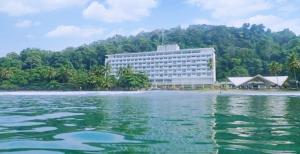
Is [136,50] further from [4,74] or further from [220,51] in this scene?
[4,74]

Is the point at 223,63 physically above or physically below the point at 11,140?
above

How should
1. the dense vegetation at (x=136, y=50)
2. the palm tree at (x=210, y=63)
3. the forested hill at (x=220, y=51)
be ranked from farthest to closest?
1. the forested hill at (x=220, y=51)
2. the palm tree at (x=210, y=63)
3. the dense vegetation at (x=136, y=50)

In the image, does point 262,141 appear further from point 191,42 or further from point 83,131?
point 191,42

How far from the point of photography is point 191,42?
172m

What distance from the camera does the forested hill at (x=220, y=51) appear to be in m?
128

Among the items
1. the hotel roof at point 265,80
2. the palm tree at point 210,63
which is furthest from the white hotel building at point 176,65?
the hotel roof at point 265,80

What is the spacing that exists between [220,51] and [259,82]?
168ft

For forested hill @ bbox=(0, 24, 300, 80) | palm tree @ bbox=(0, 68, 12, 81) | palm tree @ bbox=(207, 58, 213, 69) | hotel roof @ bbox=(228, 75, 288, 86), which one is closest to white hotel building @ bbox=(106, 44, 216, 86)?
palm tree @ bbox=(207, 58, 213, 69)

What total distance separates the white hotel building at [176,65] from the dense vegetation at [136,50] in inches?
348

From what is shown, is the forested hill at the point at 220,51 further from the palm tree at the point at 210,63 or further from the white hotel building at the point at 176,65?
the palm tree at the point at 210,63

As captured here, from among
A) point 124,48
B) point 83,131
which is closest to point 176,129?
point 83,131

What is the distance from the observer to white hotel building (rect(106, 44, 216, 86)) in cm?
12219

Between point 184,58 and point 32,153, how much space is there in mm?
120713

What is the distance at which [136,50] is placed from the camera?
16825 cm
